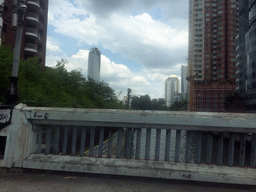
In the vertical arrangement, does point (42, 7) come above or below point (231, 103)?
above

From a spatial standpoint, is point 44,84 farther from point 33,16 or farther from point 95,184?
point 33,16

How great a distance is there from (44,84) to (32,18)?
2245cm

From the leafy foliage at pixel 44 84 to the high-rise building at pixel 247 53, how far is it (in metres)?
33.1

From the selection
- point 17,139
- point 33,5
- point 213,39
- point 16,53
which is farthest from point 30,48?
point 213,39

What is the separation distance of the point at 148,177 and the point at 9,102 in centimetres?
279

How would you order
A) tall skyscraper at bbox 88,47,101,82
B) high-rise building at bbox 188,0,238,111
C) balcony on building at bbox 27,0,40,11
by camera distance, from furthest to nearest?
1. tall skyscraper at bbox 88,47,101,82
2. high-rise building at bbox 188,0,238,111
3. balcony on building at bbox 27,0,40,11

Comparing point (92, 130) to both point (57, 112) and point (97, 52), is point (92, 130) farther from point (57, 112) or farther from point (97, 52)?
point (97, 52)

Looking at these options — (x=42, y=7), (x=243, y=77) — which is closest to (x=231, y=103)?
(x=243, y=77)

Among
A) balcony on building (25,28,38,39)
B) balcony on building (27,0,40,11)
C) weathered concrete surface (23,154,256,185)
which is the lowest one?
weathered concrete surface (23,154,256,185)

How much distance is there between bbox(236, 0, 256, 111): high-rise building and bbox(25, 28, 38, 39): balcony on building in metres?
42.9

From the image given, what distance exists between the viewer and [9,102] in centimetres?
383

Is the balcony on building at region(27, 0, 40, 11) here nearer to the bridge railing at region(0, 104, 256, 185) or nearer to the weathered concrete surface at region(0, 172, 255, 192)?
the bridge railing at region(0, 104, 256, 185)

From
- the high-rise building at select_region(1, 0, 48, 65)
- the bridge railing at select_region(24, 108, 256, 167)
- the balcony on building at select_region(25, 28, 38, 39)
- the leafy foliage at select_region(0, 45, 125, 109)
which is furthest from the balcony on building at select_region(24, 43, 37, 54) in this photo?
the bridge railing at select_region(24, 108, 256, 167)

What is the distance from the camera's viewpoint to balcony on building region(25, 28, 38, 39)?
36969 mm
